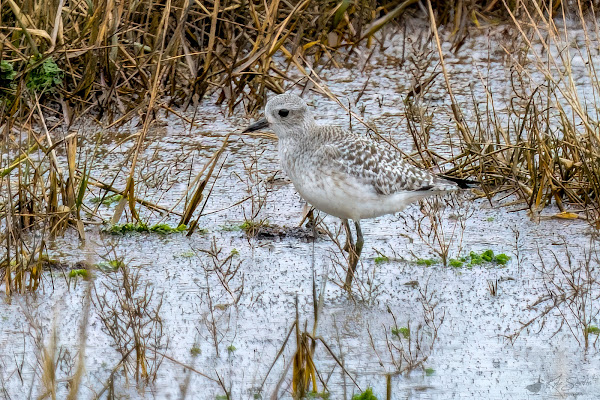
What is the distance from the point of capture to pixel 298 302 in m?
4.68

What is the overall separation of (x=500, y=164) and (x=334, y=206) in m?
1.48

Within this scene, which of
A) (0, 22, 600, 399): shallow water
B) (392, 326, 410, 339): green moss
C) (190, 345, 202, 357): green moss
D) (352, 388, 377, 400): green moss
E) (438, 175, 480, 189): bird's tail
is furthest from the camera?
(438, 175, 480, 189): bird's tail

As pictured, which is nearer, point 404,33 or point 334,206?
point 334,206

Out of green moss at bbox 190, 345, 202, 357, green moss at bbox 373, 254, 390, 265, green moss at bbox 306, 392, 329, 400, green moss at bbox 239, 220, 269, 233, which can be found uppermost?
green moss at bbox 239, 220, 269, 233

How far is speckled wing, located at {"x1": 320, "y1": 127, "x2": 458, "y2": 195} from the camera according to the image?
504 cm

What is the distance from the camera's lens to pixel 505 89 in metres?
7.61

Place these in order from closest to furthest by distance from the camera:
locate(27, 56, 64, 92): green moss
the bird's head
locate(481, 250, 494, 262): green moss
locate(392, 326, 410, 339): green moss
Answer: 1. locate(392, 326, 410, 339): green moss
2. locate(481, 250, 494, 262): green moss
3. the bird's head
4. locate(27, 56, 64, 92): green moss

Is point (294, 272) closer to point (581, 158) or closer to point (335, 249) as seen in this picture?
point (335, 249)

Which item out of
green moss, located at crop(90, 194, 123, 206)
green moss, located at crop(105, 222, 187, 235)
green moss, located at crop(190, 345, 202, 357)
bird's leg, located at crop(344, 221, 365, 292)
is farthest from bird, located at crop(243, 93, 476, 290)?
green moss, located at crop(90, 194, 123, 206)

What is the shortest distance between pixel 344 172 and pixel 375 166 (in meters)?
0.22

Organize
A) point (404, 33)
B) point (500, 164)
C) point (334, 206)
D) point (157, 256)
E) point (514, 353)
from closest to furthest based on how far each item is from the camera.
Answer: point (514, 353) < point (334, 206) < point (157, 256) < point (500, 164) < point (404, 33)

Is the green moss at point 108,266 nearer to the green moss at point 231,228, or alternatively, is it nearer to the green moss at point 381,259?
the green moss at point 231,228

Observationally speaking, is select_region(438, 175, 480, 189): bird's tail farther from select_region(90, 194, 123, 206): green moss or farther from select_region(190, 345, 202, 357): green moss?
select_region(90, 194, 123, 206): green moss

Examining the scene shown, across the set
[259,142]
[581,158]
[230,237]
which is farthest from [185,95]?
[581,158]
